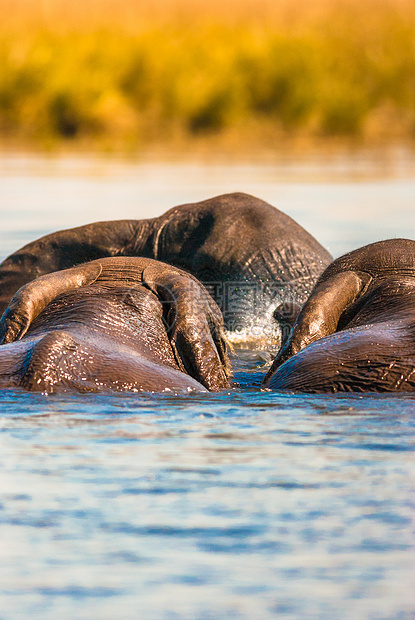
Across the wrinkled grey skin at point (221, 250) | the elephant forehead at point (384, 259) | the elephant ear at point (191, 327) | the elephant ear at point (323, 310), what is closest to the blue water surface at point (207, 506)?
the elephant ear at point (191, 327)

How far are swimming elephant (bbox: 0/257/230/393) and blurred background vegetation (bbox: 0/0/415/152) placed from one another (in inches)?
972

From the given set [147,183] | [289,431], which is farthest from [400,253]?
[147,183]

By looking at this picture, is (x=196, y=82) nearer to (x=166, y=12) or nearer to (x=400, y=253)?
(x=166, y=12)

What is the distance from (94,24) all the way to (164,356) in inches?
1684

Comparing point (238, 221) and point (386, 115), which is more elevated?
point (386, 115)

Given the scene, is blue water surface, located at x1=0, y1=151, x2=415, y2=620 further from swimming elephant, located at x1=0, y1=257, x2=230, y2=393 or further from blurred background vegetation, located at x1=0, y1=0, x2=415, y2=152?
blurred background vegetation, located at x1=0, y1=0, x2=415, y2=152

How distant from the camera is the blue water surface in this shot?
4.23 m

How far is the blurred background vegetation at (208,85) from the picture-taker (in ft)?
120

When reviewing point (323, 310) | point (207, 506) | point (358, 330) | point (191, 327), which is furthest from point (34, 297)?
point (207, 506)

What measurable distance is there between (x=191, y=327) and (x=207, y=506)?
2.78 m

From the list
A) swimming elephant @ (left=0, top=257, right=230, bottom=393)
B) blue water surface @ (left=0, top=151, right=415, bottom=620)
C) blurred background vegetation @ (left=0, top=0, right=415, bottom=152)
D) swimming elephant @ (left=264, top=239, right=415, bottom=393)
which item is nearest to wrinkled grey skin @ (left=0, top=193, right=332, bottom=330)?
swimming elephant @ (left=264, top=239, right=415, bottom=393)

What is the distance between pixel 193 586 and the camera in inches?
169

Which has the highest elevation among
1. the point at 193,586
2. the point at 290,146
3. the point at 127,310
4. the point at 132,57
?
the point at 132,57

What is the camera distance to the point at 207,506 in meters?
5.04
